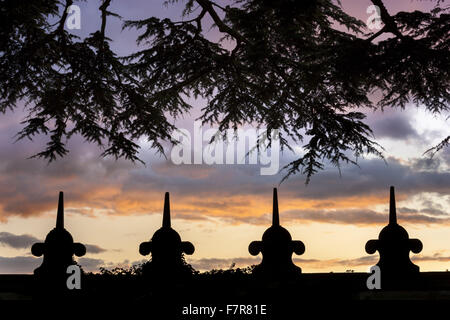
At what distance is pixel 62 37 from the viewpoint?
12.8 metres

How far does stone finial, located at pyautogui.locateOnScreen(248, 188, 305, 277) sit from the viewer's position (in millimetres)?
6047

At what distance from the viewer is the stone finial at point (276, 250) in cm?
605

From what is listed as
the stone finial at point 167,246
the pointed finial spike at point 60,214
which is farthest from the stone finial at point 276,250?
the pointed finial spike at point 60,214

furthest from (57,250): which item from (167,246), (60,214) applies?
(167,246)

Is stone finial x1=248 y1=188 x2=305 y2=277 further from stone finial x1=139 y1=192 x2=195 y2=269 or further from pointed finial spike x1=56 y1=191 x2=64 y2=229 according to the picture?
pointed finial spike x1=56 y1=191 x2=64 y2=229

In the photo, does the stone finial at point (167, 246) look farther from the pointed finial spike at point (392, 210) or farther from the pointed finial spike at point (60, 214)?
the pointed finial spike at point (392, 210)

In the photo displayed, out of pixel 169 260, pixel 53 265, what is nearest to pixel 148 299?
pixel 169 260

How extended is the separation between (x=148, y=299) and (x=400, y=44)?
5.88m

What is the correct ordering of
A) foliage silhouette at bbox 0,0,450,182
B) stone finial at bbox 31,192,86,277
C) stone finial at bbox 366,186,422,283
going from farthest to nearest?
foliage silhouette at bbox 0,0,450,182 < stone finial at bbox 31,192,86,277 < stone finial at bbox 366,186,422,283

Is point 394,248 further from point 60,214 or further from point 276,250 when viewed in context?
point 60,214

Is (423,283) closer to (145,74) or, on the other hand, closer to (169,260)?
(169,260)

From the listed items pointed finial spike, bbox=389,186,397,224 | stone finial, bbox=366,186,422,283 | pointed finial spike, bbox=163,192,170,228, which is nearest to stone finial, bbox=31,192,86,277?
pointed finial spike, bbox=163,192,170,228

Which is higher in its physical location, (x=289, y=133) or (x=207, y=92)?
(x=207, y=92)

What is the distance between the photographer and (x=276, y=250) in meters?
6.06
